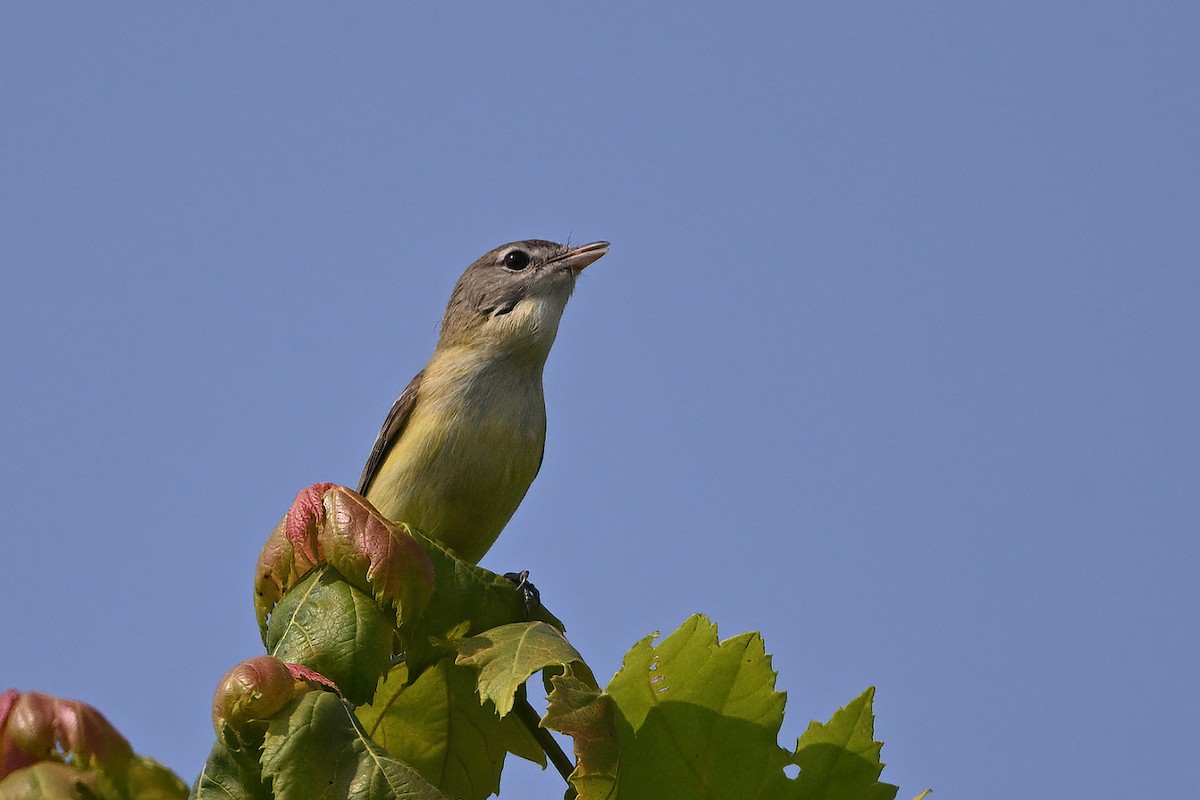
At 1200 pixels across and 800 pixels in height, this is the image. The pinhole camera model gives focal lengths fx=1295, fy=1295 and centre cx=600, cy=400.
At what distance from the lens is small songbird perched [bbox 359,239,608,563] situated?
6.96m

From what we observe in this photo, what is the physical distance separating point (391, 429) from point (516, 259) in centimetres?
166

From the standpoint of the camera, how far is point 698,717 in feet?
11.3

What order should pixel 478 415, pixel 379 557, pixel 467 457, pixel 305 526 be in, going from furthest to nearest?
pixel 478 415 < pixel 467 457 < pixel 305 526 < pixel 379 557

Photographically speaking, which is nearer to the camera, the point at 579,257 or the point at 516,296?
the point at 516,296

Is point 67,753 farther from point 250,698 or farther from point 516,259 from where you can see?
point 516,259

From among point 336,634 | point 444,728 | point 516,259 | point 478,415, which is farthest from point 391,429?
point 336,634

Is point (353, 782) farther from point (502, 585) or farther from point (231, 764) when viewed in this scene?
point (502, 585)

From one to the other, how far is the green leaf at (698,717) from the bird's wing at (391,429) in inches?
179

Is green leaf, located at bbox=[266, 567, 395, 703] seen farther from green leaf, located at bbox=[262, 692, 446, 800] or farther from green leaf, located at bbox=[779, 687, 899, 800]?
green leaf, located at bbox=[779, 687, 899, 800]

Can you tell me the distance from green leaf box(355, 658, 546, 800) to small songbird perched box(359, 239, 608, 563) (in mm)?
2756

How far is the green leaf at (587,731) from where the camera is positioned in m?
3.25

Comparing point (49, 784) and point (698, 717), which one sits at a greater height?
point (698, 717)

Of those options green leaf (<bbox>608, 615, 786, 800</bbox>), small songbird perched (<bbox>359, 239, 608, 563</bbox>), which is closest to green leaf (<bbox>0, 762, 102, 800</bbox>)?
green leaf (<bbox>608, 615, 786, 800</bbox>)

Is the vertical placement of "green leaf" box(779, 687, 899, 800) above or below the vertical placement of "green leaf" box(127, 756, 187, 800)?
above
